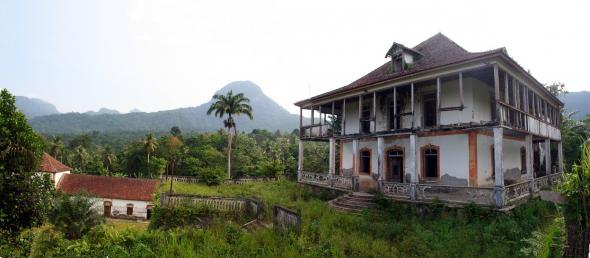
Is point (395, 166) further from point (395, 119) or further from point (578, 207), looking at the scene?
point (578, 207)

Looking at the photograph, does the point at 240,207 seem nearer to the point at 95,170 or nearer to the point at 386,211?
the point at 386,211

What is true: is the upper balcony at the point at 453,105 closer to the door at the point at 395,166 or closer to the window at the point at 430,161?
the window at the point at 430,161

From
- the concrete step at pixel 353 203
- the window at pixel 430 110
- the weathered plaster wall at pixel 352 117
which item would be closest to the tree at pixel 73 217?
the concrete step at pixel 353 203

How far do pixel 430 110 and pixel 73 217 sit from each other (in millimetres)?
21093

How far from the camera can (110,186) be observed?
124 feet

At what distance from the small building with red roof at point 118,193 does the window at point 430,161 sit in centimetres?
3113

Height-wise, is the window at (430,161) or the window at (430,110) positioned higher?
the window at (430,110)

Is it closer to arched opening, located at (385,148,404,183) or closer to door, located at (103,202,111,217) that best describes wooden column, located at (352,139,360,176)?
arched opening, located at (385,148,404,183)

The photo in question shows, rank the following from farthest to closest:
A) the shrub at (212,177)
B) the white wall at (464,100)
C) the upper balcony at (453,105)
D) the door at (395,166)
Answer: the shrub at (212,177), the door at (395,166), the white wall at (464,100), the upper balcony at (453,105)

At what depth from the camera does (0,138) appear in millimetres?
12406

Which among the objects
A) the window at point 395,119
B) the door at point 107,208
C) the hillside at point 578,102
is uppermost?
the hillside at point 578,102

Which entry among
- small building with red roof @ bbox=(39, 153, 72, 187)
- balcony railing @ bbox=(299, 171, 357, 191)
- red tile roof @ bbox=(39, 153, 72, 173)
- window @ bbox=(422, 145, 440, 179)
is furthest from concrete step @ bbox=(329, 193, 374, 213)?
red tile roof @ bbox=(39, 153, 72, 173)

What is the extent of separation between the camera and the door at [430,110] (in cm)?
1736

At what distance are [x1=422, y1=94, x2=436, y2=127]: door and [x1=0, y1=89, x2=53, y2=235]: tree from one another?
18.6 metres
